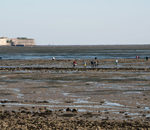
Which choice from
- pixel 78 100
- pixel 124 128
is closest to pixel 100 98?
pixel 78 100

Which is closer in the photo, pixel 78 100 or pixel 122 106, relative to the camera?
pixel 122 106

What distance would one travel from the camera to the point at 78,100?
2962cm

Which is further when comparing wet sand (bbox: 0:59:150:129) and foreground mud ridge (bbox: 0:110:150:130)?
wet sand (bbox: 0:59:150:129)

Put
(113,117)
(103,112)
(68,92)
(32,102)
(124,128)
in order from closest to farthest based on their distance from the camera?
(124,128), (113,117), (103,112), (32,102), (68,92)

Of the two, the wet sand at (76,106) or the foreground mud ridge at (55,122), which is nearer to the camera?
the foreground mud ridge at (55,122)

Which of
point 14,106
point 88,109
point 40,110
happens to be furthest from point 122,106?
point 14,106

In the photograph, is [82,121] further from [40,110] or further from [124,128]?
[40,110]

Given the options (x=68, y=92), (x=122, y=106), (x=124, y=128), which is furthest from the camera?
(x=68, y=92)

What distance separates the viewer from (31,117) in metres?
22.4

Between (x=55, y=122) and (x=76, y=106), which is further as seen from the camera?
(x=76, y=106)

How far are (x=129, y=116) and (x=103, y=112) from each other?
1.90 meters

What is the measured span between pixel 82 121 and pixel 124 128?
2823 millimetres

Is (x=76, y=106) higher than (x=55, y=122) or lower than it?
lower

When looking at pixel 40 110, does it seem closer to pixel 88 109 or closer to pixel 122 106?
pixel 88 109
